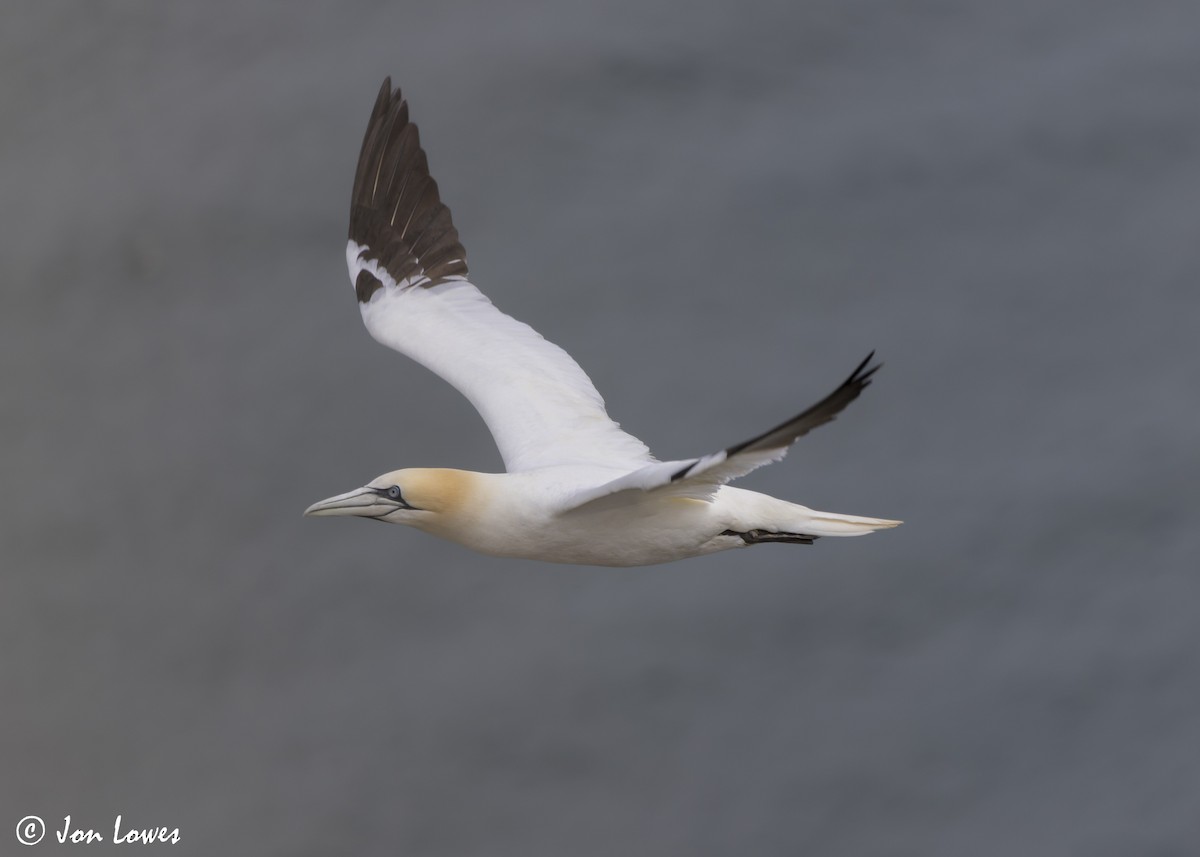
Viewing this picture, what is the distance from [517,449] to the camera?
841 centimetres

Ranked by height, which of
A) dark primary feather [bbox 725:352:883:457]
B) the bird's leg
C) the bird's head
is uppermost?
the bird's head

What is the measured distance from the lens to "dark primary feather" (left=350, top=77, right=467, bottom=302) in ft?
32.1

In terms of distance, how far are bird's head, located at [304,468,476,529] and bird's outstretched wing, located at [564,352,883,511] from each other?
597 millimetres

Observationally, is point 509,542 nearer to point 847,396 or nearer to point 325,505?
point 325,505

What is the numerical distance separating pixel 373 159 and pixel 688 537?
3.38 m

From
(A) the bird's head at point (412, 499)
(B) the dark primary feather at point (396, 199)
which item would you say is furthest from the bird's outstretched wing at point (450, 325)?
(A) the bird's head at point (412, 499)

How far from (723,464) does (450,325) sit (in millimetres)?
3138

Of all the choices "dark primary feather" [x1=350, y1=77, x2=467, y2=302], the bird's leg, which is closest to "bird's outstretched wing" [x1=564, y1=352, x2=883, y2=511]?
the bird's leg

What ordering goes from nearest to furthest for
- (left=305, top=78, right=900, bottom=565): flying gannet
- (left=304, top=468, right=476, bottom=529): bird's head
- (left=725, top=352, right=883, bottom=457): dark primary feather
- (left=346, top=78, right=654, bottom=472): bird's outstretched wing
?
(left=725, top=352, right=883, bottom=457): dark primary feather, (left=305, top=78, right=900, bottom=565): flying gannet, (left=304, top=468, right=476, bottom=529): bird's head, (left=346, top=78, right=654, bottom=472): bird's outstretched wing

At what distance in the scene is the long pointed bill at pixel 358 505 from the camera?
780cm

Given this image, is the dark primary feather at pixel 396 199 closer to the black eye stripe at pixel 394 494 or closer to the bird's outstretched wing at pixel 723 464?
the black eye stripe at pixel 394 494

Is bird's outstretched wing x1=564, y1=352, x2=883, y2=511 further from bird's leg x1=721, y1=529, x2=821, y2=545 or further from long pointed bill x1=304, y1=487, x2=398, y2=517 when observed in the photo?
long pointed bill x1=304, y1=487, x2=398, y2=517

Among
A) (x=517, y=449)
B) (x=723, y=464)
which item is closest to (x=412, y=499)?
(x=517, y=449)

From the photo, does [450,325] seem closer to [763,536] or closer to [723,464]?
[763,536]
